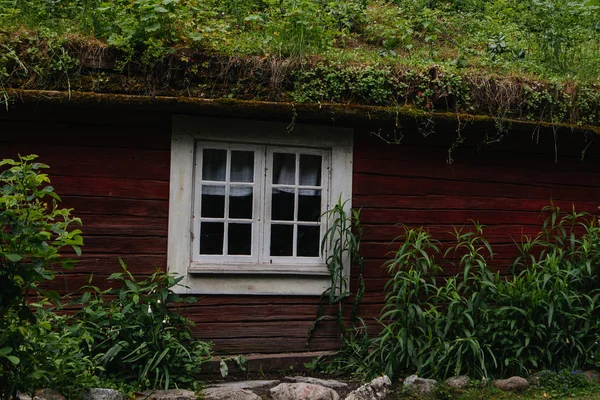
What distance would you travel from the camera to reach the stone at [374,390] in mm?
5266

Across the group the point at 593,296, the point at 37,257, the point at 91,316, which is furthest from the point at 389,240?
the point at 37,257

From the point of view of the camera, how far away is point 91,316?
5.43 m

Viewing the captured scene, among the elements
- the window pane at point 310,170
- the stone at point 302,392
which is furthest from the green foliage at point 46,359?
the window pane at point 310,170

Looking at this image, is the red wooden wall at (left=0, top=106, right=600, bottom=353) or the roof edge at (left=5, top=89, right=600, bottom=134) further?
the red wooden wall at (left=0, top=106, right=600, bottom=353)

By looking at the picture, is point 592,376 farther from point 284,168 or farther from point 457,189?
point 284,168

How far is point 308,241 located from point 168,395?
1.99 meters

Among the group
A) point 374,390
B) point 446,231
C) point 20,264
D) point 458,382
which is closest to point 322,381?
point 374,390

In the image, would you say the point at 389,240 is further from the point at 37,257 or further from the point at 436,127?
the point at 37,257

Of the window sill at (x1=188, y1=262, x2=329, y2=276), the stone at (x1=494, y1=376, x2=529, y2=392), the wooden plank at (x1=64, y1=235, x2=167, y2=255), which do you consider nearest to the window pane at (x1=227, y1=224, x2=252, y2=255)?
the window sill at (x1=188, y1=262, x2=329, y2=276)

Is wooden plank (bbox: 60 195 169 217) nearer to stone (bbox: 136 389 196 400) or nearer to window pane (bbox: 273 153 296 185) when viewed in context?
window pane (bbox: 273 153 296 185)

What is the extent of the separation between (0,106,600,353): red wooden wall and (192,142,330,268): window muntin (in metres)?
0.34

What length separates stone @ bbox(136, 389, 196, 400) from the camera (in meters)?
5.06

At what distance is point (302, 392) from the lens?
17.2ft

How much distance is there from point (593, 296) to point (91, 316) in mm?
4416
